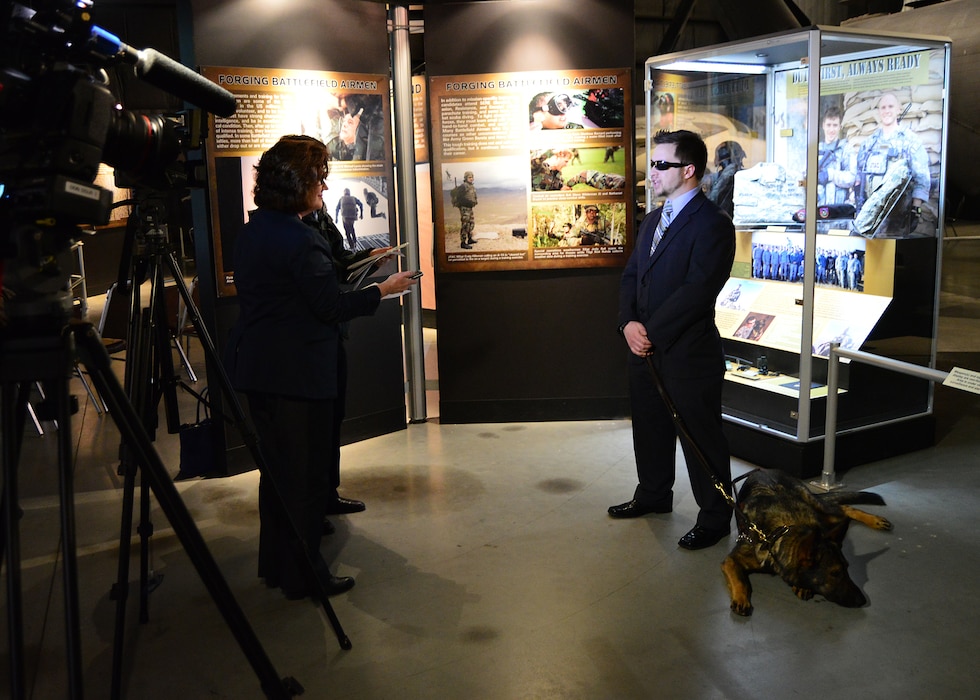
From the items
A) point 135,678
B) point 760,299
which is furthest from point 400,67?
point 135,678

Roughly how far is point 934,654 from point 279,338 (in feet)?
8.36

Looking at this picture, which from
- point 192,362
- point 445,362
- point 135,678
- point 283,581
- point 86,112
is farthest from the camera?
point 192,362

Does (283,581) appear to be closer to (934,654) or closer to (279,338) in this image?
(279,338)

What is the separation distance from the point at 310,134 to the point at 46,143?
136 inches

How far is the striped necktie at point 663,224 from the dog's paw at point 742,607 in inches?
61.7

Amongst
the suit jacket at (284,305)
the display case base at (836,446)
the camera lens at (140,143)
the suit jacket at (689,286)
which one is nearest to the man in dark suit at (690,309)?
the suit jacket at (689,286)

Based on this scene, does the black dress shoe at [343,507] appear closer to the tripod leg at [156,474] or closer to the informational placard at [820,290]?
the tripod leg at [156,474]

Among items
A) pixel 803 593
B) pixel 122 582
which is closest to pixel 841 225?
pixel 803 593

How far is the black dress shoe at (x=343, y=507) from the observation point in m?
4.43

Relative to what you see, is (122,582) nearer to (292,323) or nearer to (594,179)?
(292,323)

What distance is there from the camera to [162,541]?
165 inches

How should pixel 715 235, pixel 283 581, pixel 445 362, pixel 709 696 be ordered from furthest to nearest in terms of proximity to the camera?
pixel 445 362
pixel 715 235
pixel 283 581
pixel 709 696

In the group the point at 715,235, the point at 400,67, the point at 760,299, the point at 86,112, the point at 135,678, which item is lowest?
the point at 135,678

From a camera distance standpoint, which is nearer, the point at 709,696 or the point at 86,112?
the point at 86,112
